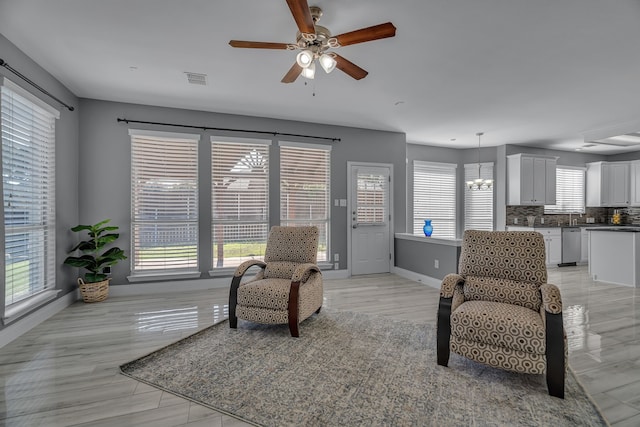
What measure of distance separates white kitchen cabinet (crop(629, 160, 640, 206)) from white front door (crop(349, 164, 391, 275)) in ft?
19.8

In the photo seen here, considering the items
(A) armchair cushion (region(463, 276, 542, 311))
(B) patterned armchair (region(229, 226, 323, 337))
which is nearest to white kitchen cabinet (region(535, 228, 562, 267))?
(A) armchair cushion (region(463, 276, 542, 311))

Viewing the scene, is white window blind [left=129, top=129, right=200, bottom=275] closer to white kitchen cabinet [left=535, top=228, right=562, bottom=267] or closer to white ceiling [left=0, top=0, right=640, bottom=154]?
white ceiling [left=0, top=0, right=640, bottom=154]

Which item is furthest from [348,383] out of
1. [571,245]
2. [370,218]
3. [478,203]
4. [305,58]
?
[571,245]

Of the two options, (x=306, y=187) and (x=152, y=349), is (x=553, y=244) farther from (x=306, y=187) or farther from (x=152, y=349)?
(x=152, y=349)

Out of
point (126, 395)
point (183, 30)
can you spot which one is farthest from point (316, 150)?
point (126, 395)

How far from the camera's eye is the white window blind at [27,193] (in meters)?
2.86

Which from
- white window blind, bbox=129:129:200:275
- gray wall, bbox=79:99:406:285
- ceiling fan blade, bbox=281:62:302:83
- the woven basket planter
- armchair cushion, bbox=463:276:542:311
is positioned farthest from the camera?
white window blind, bbox=129:129:200:275

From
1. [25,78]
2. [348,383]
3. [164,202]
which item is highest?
[25,78]

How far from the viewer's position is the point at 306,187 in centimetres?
530

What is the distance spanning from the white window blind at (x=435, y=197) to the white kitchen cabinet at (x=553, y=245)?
1878 mm

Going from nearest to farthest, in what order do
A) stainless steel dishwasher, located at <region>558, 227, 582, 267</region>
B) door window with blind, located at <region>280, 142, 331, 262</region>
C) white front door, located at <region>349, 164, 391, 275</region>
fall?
door window with blind, located at <region>280, 142, 331, 262</region>, white front door, located at <region>349, 164, 391, 275</region>, stainless steel dishwasher, located at <region>558, 227, 582, 267</region>

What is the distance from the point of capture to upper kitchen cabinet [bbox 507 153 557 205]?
6676mm

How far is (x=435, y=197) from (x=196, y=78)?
18.5 ft

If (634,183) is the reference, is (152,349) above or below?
below
